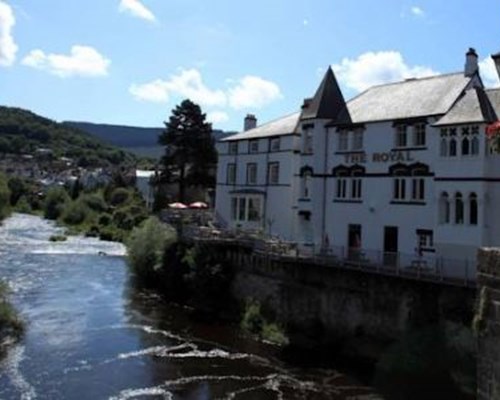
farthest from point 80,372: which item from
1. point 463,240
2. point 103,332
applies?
point 463,240

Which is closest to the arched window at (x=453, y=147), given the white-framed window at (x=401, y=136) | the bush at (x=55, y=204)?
the white-framed window at (x=401, y=136)

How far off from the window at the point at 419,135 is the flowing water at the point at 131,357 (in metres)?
12.0

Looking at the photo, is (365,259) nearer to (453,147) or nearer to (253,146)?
(453,147)

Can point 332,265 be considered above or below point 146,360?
above

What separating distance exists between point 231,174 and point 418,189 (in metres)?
21.4

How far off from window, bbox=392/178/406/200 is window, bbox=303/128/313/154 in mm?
6572

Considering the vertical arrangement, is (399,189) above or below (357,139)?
below

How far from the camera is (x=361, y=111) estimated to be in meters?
36.9

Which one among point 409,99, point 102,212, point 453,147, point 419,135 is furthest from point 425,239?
point 102,212

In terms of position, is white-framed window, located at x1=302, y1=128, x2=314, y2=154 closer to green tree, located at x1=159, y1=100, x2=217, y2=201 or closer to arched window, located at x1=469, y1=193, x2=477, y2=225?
arched window, located at x1=469, y1=193, x2=477, y2=225

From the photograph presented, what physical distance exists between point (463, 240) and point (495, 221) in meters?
1.56

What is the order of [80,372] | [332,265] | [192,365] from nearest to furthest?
1. [80,372]
2. [192,365]
3. [332,265]

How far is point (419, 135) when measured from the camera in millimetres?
32500

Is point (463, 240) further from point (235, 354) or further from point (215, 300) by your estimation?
point (215, 300)
